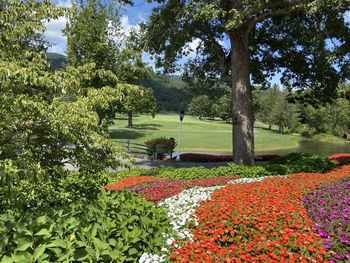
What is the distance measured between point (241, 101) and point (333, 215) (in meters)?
8.89

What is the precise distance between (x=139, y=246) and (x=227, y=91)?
736 inches

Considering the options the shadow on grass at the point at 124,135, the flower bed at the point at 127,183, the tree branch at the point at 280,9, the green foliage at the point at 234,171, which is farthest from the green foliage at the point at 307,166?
the shadow on grass at the point at 124,135

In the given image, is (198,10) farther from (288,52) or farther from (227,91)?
(227,91)

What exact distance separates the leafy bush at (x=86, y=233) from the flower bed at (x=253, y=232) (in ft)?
1.71

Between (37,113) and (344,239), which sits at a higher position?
(37,113)

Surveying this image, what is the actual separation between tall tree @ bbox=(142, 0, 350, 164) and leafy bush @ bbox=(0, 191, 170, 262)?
26.6 ft

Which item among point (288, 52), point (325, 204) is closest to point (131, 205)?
point (325, 204)

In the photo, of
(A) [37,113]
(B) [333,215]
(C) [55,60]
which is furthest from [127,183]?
(A) [37,113]

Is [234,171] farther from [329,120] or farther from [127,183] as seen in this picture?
[329,120]

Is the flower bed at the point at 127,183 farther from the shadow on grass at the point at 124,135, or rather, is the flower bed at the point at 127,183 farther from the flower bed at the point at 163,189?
the shadow on grass at the point at 124,135

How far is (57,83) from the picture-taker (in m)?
3.64

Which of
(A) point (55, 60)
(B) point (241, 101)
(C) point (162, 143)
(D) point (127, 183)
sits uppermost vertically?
(A) point (55, 60)

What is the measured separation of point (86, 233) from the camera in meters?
3.85

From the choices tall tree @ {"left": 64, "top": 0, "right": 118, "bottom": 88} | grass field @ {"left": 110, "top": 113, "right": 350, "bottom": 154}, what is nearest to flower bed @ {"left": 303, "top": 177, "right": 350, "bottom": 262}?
tall tree @ {"left": 64, "top": 0, "right": 118, "bottom": 88}
